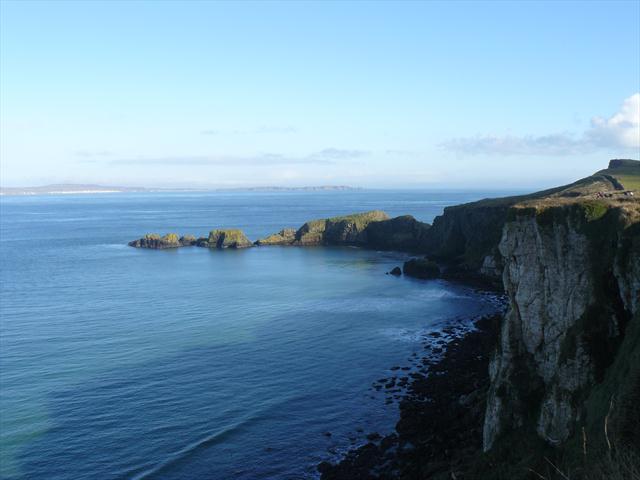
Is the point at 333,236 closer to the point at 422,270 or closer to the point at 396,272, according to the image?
the point at 396,272

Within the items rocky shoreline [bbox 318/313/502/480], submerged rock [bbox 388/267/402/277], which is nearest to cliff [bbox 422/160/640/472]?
rocky shoreline [bbox 318/313/502/480]

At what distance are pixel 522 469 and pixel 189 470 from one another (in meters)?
21.5

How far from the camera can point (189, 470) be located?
36.4 metres

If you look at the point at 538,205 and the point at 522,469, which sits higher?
the point at 538,205

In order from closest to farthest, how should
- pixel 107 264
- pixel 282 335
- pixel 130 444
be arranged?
pixel 130 444 < pixel 282 335 < pixel 107 264

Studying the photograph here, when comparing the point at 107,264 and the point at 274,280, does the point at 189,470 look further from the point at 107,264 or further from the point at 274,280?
the point at 107,264

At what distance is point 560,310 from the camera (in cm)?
3516

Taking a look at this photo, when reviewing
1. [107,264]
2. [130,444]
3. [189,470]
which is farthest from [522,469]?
[107,264]

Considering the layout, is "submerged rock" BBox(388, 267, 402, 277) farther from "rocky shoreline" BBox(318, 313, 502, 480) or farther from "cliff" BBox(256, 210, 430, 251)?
"rocky shoreline" BBox(318, 313, 502, 480)

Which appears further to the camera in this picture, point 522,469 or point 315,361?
point 315,361

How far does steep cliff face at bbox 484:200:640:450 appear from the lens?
99.1ft

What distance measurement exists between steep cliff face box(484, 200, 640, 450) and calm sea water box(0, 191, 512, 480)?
11878mm

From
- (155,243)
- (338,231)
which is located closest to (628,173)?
(338,231)

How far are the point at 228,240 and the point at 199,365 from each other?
317ft
